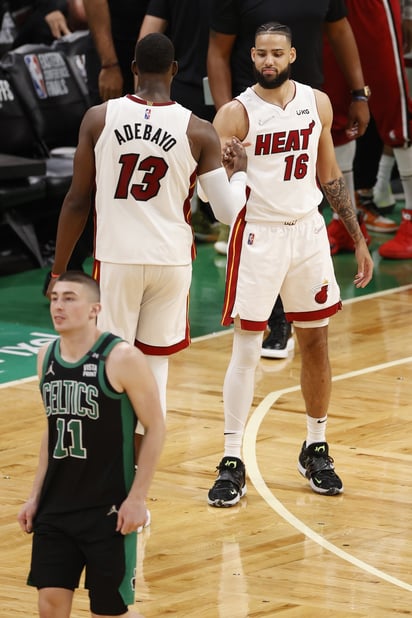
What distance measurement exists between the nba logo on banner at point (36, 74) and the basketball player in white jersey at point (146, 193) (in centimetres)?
577

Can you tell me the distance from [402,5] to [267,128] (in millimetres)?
5952

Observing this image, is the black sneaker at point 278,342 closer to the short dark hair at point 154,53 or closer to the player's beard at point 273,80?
the player's beard at point 273,80

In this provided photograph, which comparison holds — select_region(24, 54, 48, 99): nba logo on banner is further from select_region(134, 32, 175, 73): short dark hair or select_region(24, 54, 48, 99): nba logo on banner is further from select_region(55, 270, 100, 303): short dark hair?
select_region(55, 270, 100, 303): short dark hair

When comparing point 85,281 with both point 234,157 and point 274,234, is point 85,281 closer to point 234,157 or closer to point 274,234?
point 234,157

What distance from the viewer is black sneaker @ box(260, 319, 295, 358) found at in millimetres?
7972

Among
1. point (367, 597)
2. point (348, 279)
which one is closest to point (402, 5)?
point (348, 279)

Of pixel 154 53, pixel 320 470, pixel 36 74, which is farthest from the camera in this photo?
pixel 36 74

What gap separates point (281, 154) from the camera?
18.7 feet

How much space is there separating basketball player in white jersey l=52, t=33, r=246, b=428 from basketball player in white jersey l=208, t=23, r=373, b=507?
38 cm

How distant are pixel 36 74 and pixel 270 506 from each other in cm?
601

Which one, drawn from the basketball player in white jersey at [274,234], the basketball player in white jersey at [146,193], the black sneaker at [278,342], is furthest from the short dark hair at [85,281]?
the black sneaker at [278,342]

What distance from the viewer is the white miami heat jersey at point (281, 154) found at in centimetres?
566

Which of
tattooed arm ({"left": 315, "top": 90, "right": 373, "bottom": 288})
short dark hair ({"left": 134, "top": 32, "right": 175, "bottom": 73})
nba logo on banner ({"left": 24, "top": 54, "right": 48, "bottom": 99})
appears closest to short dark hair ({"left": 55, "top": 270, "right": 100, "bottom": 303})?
short dark hair ({"left": 134, "top": 32, "right": 175, "bottom": 73})

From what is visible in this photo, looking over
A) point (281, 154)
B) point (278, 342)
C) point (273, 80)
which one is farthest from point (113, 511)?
point (278, 342)
